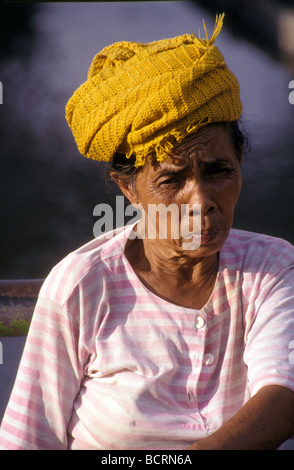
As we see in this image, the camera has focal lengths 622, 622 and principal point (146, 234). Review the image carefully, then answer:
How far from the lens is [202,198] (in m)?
1.83

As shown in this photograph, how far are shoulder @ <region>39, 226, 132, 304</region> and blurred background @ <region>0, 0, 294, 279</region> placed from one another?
216 centimetres

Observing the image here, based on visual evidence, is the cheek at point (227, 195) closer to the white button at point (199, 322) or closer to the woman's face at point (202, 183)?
the woman's face at point (202, 183)

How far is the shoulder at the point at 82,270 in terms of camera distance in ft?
6.23

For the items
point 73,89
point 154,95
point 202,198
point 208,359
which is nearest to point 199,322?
point 208,359

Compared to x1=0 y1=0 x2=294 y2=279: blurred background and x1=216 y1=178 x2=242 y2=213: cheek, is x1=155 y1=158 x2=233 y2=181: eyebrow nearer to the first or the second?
x1=216 y1=178 x2=242 y2=213: cheek

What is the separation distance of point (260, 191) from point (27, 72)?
189cm

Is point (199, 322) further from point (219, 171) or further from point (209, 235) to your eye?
point (219, 171)

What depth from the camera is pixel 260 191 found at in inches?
182

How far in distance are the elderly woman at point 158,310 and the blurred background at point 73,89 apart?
2282mm

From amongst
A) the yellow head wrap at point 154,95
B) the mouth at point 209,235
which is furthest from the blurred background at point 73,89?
the mouth at point 209,235

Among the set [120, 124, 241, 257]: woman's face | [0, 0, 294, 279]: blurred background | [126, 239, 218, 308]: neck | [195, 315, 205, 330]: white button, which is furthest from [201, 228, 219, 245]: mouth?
[0, 0, 294, 279]: blurred background

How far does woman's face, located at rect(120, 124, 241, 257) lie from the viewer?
6.07 ft

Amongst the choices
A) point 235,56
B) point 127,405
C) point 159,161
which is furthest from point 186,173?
point 235,56

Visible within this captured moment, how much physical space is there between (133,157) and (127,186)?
0.40ft
